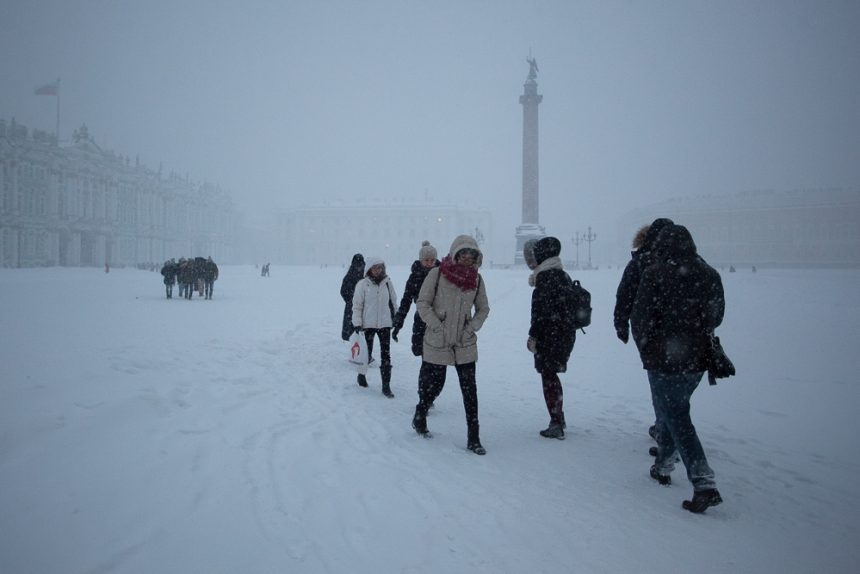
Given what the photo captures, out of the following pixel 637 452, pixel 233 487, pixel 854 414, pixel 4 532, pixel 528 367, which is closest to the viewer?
pixel 4 532

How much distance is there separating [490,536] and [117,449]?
2.83m

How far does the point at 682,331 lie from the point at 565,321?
119 cm

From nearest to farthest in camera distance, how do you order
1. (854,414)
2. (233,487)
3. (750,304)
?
(233,487) → (854,414) → (750,304)

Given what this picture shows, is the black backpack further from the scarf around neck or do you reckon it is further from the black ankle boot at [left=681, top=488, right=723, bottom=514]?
the black ankle boot at [left=681, top=488, right=723, bottom=514]

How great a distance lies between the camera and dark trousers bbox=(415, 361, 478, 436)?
407 centimetres

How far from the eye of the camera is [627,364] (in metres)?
8.24

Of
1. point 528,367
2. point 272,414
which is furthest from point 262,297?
point 272,414

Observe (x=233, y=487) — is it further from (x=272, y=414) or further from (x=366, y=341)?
(x=366, y=341)

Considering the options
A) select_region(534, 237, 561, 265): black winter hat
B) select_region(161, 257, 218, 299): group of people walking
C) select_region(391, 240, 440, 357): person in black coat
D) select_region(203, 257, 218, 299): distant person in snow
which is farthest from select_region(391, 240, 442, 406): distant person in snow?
select_region(203, 257, 218, 299): distant person in snow

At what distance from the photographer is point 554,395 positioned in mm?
4527

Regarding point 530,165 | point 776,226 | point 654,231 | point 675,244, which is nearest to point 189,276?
point 654,231

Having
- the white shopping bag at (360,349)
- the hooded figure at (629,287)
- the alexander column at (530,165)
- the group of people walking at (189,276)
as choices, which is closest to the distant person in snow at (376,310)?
the white shopping bag at (360,349)

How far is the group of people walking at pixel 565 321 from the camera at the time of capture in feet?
10.5

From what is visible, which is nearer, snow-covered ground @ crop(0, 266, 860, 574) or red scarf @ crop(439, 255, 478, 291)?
snow-covered ground @ crop(0, 266, 860, 574)
